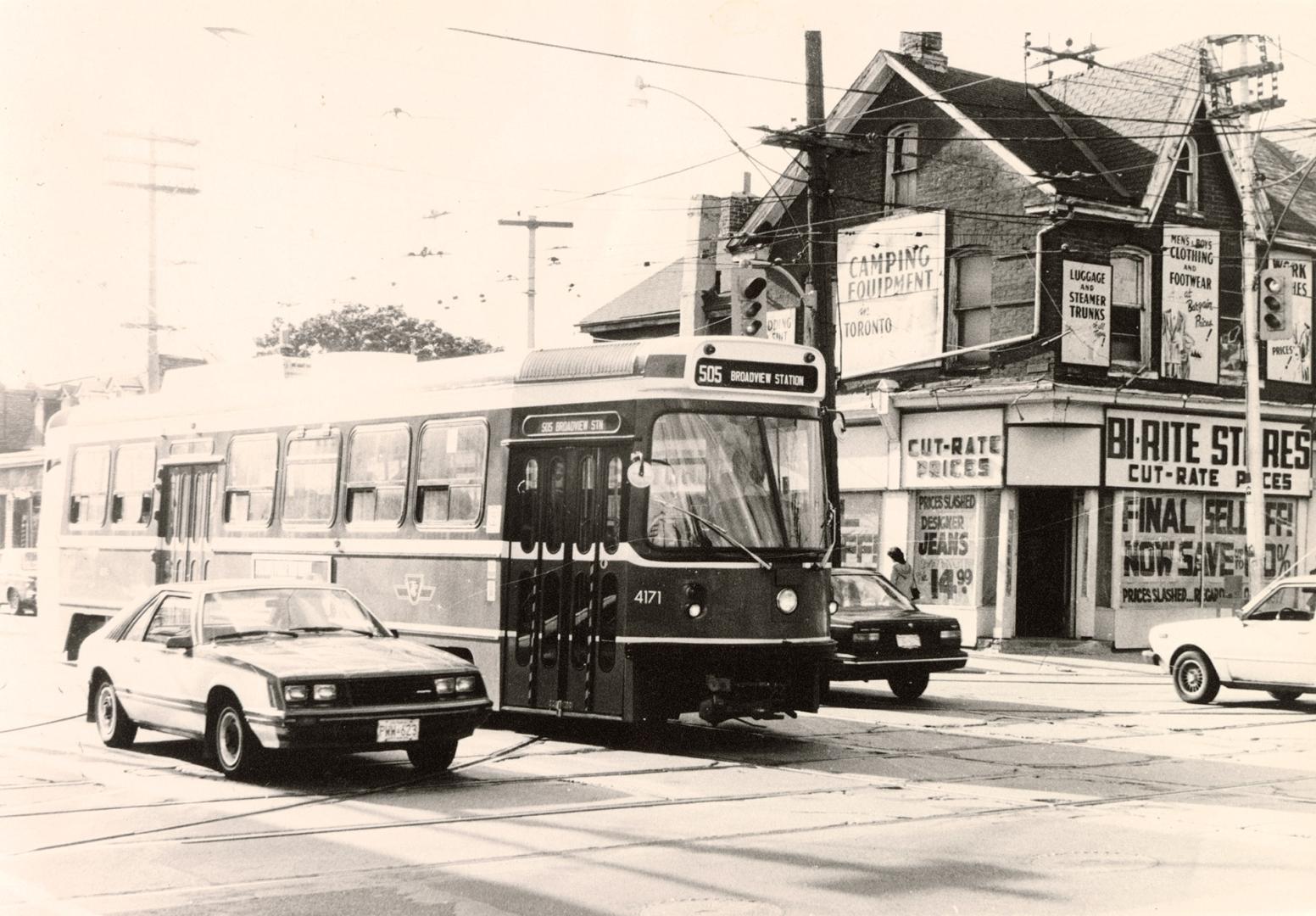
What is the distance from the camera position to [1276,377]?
3094 cm

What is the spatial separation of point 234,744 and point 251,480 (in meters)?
6.77

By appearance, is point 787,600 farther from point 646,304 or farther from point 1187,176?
point 646,304

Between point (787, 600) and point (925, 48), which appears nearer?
point (787, 600)

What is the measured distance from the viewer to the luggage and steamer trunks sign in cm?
2973

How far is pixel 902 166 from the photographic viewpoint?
31.1 metres

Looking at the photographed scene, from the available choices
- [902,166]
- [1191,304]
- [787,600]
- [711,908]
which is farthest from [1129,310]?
[711,908]

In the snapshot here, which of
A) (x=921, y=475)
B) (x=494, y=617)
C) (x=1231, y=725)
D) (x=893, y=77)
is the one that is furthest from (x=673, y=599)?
(x=893, y=77)

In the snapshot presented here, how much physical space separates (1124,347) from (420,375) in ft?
57.6

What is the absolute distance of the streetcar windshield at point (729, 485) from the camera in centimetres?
1258

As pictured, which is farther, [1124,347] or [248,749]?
[1124,347]

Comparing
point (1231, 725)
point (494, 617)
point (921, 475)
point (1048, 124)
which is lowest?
point (1231, 725)

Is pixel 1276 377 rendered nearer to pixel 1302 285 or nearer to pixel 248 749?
pixel 1302 285

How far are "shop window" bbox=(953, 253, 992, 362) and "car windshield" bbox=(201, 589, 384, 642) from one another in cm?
1875

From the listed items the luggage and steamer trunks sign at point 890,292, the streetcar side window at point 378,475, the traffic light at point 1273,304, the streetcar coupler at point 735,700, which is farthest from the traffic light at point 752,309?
the streetcar coupler at point 735,700
